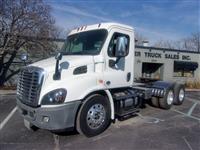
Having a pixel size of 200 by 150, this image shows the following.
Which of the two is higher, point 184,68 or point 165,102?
point 184,68

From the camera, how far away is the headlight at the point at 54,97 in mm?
5754

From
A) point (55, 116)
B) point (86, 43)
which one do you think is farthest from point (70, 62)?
point (55, 116)

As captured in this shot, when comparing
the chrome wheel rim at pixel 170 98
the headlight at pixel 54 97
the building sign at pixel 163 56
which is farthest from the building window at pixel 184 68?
the headlight at pixel 54 97

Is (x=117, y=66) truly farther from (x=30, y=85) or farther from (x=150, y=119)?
(x=30, y=85)

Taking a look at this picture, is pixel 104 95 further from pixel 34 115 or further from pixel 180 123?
pixel 180 123

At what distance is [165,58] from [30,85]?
22718 millimetres

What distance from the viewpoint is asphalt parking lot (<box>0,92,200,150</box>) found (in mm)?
5883

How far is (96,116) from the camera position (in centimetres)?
661

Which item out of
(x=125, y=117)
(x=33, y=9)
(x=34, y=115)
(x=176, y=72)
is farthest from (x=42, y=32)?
(x=176, y=72)

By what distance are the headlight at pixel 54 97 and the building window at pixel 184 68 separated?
78.7ft

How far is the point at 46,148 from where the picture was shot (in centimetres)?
571

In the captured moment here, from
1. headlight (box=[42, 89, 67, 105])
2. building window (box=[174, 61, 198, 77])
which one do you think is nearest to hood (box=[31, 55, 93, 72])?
headlight (box=[42, 89, 67, 105])

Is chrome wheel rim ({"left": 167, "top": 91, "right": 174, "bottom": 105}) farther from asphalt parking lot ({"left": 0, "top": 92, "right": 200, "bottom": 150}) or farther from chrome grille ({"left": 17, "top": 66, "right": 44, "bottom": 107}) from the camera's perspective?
chrome grille ({"left": 17, "top": 66, "right": 44, "bottom": 107})

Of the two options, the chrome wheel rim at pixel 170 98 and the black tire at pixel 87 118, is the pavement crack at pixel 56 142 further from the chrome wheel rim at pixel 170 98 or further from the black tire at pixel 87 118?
the chrome wheel rim at pixel 170 98
